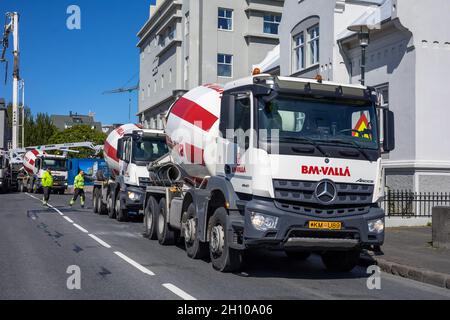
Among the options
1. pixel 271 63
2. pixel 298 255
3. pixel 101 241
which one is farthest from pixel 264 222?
pixel 271 63

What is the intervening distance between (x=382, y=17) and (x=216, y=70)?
2122 centimetres

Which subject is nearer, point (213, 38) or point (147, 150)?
point (147, 150)

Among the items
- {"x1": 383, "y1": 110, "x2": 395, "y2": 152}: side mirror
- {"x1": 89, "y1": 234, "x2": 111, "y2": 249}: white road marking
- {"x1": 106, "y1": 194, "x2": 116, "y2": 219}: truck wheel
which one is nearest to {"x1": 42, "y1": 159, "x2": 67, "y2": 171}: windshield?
{"x1": 106, "y1": 194, "x2": 116, "y2": 219}: truck wheel

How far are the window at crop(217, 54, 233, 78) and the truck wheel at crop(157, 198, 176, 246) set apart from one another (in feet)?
95.4

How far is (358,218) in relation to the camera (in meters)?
9.23

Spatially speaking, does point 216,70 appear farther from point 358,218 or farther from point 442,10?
point 358,218

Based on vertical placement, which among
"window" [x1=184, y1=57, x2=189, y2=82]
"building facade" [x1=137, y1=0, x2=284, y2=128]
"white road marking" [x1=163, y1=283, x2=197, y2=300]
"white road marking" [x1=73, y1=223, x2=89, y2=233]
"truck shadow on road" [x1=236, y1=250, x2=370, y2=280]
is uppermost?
"building facade" [x1=137, y1=0, x2=284, y2=128]

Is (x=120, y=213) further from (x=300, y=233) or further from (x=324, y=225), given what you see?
(x=324, y=225)

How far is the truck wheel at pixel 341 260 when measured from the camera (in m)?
10.4

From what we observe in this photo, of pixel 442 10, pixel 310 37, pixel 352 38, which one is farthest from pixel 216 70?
pixel 442 10

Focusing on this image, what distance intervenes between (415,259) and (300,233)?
11.2 feet

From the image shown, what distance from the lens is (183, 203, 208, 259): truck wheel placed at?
1107cm

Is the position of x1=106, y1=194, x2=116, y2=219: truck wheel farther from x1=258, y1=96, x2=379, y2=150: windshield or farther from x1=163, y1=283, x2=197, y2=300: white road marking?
x1=258, y1=96, x2=379, y2=150: windshield

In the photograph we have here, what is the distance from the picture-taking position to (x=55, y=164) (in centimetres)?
4391
